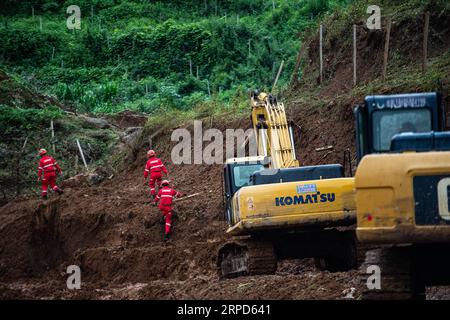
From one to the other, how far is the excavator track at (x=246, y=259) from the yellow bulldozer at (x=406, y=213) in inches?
183

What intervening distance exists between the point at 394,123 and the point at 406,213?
3.48 metres

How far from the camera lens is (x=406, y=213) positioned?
8695 millimetres

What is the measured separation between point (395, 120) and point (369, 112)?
1.20 ft

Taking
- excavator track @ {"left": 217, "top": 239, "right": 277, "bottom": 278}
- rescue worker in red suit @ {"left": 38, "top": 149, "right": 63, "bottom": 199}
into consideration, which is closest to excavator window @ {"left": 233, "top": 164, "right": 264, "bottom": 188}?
excavator track @ {"left": 217, "top": 239, "right": 277, "bottom": 278}

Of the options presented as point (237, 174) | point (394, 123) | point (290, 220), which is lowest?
point (290, 220)

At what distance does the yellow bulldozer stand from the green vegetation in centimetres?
2782

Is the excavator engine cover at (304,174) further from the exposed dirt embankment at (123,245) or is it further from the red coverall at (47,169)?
the red coverall at (47,169)

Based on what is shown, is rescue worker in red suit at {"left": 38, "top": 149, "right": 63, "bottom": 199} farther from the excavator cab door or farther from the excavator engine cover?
the excavator engine cover

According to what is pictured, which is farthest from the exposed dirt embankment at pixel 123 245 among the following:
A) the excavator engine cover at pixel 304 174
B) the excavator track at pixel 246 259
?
the excavator engine cover at pixel 304 174

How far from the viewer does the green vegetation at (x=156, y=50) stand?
135ft

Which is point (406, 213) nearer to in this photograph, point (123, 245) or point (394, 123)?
point (394, 123)

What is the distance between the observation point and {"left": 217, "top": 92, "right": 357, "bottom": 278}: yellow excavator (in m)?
13.7

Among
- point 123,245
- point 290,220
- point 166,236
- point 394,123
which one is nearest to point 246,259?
point 290,220
